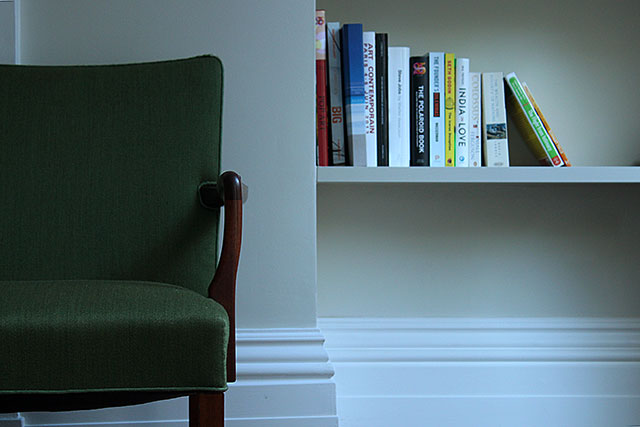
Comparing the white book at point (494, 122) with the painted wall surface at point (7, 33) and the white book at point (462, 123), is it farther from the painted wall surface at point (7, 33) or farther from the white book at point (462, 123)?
the painted wall surface at point (7, 33)

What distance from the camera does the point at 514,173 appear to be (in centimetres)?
136

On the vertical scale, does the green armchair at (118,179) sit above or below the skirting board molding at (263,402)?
above

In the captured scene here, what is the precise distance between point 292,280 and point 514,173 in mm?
536

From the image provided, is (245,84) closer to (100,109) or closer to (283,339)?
(100,109)

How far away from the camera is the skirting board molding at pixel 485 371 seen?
152 cm

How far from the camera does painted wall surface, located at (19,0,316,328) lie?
4.46 feet

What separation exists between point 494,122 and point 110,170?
834mm

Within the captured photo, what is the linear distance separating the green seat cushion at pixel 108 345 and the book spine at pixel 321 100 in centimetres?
65

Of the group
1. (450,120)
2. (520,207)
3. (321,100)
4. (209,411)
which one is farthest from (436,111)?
(209,411)

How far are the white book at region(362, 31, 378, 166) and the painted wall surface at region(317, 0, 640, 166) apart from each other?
0.23 m

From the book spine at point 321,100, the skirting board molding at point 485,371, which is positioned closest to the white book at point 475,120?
the book spine at point 321,100

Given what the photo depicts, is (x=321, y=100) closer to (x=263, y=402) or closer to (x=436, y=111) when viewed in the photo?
(x=436, y=111)

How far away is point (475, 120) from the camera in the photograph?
142cm

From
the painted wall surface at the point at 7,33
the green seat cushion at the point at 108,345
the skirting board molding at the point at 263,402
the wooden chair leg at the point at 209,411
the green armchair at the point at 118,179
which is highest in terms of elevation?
the painted wall surface at the point at 7,33
